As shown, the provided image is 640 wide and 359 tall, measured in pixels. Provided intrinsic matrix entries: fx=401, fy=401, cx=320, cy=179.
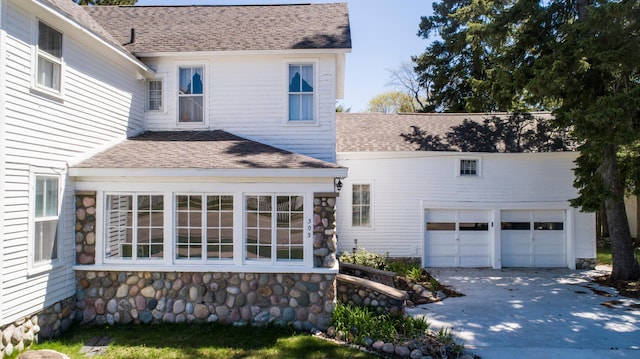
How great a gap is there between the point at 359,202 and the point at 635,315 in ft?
26.0

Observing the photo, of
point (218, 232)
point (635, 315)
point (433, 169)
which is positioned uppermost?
point (433, 169)

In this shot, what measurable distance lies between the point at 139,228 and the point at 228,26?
19.6 feet

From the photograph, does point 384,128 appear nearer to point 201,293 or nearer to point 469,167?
point 469,167

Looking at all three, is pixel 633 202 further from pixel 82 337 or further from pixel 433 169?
pixel 82 337

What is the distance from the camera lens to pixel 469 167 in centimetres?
1430

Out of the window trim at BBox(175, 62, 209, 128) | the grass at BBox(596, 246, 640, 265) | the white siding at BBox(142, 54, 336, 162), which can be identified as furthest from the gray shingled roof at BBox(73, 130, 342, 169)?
the grass at BBox(596, 246, 640, 265)

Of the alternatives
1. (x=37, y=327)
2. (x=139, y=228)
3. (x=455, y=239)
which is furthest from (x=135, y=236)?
(x=455, y=239)

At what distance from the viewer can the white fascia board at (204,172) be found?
7348 mm

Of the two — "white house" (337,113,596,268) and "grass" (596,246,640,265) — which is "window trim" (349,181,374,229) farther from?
"grass" (596,246,640,265)

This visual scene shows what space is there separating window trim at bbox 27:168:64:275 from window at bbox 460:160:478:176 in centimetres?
1202

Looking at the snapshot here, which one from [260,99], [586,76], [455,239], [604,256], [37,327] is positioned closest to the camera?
[37,327]

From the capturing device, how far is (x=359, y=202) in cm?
1401

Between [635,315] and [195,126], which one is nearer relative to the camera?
[635,315]

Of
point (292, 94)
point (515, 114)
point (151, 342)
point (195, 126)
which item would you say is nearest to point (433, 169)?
point (515, 114)
